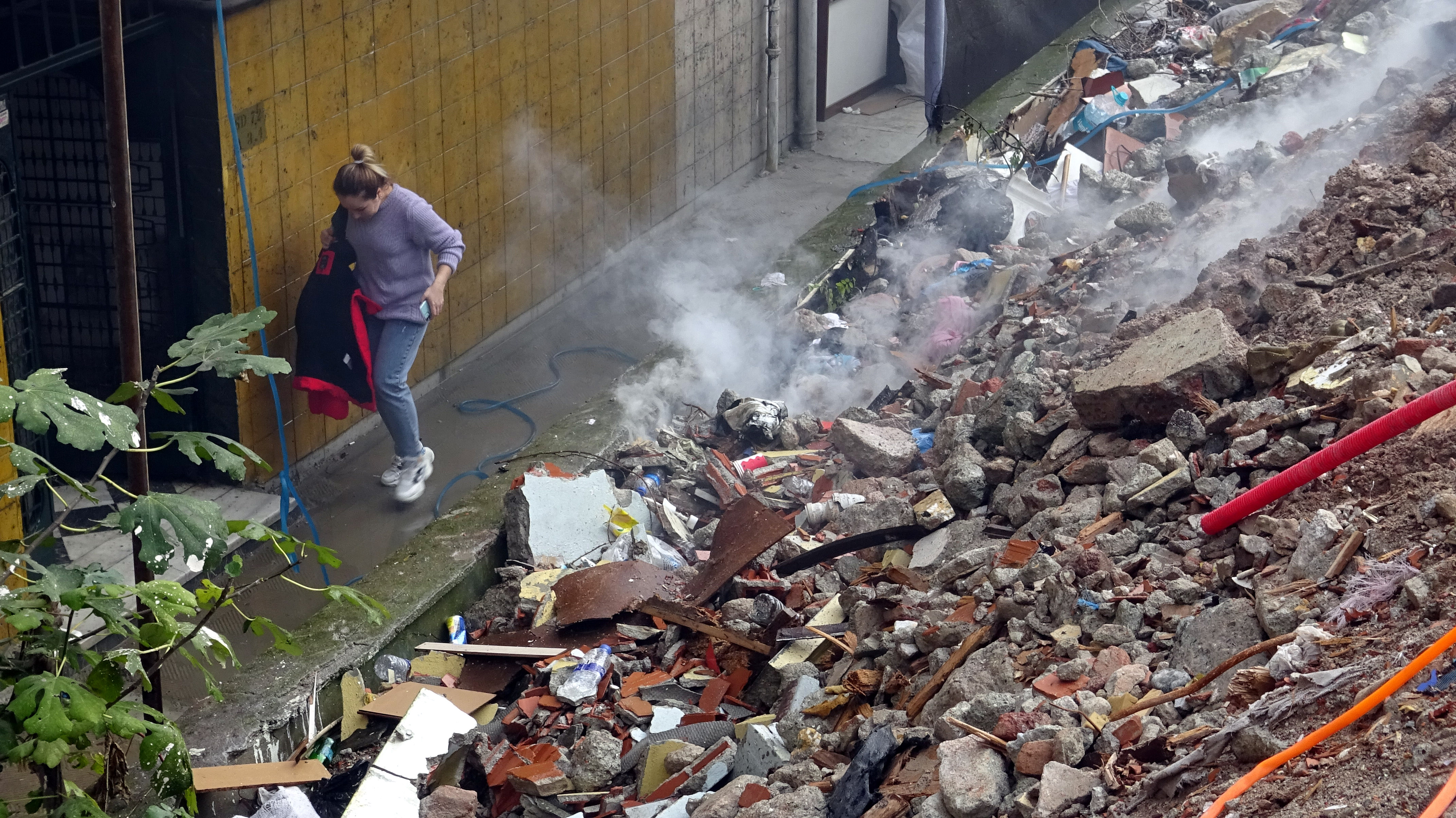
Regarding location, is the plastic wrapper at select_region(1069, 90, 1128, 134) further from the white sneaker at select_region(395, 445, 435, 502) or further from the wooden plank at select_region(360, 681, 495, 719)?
the wooden plank at select_region(360, 681, 495, 719)

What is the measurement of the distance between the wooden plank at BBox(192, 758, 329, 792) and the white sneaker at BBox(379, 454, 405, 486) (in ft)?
8.08

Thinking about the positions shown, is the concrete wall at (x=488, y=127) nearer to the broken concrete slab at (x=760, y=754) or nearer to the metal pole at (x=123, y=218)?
the metal pole at (x=123, y=218)

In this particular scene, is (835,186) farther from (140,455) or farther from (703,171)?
(140,455)

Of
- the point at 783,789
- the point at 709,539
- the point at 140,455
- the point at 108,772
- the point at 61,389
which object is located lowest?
the point at 709,539

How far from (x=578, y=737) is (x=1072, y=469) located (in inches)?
84.9

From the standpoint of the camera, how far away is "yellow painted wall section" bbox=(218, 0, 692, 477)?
21.1 feet

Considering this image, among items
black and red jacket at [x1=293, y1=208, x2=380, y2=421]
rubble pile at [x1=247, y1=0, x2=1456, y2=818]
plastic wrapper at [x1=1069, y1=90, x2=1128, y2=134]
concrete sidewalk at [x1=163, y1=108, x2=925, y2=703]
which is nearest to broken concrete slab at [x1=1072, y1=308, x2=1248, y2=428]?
rubble pile at [x1=247, y1=0, x2=1456, y2=818]

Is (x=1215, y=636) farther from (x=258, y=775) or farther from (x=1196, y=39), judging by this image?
(x=1196, y=39)

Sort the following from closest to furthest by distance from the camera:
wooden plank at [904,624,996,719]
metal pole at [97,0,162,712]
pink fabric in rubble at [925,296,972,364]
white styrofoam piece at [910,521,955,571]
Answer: metal pole at [97,0,162,712] → wooden plank at [904,624,996,719] → white styrofoam piece at [910,521,955,571] → pink fabric in rubble at [925,296,972,364]

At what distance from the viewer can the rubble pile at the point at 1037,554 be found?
331 cm

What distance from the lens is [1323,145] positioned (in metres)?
8.22

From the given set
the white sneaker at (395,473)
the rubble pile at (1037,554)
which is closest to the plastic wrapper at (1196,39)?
the rubble pile at (1037,554)

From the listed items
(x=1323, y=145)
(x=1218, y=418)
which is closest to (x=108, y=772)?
(x=1218, y=418)

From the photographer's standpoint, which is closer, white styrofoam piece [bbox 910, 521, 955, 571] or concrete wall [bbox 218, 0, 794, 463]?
white styrofoam piece [bbox 910, 521, 955, 571]
